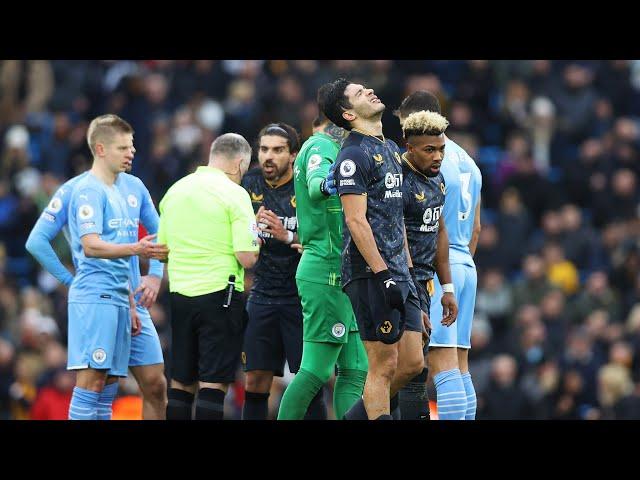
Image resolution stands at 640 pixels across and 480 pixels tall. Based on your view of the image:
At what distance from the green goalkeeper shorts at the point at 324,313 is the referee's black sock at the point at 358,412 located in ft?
2.66

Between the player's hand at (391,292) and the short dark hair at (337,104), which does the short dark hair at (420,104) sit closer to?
the short dark hair at (337,104)

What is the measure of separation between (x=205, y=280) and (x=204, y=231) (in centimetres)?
34

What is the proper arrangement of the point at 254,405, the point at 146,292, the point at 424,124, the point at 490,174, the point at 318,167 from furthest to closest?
the point at 490,174
the point at 254,405
the point at 146,292
the point at 318,167
the point at 424,124

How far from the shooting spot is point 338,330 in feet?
31.3

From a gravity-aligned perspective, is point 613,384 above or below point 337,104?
below

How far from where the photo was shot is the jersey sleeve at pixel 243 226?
9695 millimetres

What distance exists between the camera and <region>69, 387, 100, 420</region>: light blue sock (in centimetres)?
973

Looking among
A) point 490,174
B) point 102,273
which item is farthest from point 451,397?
point 490,174

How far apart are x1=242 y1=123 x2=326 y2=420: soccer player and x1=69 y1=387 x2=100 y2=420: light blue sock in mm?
1143

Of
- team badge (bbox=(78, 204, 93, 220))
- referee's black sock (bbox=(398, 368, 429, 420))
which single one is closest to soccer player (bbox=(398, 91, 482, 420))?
referee's black sock (bbox=(398, 368, 429, 420))

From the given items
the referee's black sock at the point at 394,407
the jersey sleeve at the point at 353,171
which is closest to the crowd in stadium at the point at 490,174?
the referee's black sock at the point at 394,407

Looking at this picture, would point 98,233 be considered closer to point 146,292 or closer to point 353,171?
point 146,292

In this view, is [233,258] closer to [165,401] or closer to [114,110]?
[165,401]

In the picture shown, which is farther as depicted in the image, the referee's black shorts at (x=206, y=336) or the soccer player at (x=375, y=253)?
the referee's black shorts at (x=206, y=336)
